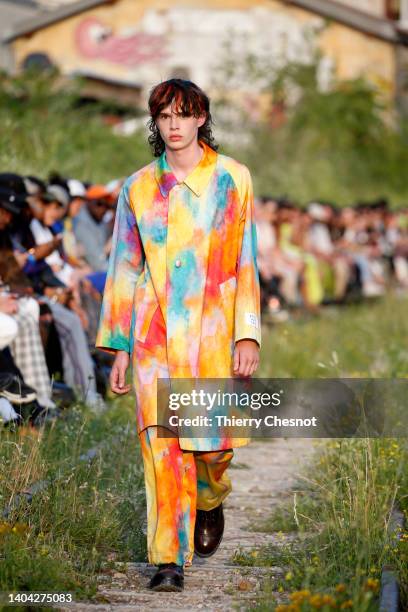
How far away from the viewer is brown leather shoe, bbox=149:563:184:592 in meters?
6.11

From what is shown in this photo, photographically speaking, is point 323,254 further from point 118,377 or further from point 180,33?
point 180,33

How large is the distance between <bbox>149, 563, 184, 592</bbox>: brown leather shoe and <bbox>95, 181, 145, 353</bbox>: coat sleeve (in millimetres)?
958

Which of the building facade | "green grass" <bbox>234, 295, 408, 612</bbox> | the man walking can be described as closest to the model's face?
the man walking

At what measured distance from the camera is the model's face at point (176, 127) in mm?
6117

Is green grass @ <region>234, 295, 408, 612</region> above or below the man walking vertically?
below

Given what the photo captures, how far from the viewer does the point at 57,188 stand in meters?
13.0

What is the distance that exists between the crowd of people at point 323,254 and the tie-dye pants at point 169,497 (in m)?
11.5

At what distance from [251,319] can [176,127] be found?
88 centimetres

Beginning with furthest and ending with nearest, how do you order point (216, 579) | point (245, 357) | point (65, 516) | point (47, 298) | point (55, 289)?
point (55, 289) → point (47, 298) → point (65, 516) → point (216, 579) → point (245, 357)

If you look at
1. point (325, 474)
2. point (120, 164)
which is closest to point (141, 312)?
point (325, 474)

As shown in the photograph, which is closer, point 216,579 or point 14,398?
point 216,579

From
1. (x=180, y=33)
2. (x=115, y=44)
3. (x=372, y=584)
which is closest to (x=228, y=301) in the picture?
(x=372, y=584)

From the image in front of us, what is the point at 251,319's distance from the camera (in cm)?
609

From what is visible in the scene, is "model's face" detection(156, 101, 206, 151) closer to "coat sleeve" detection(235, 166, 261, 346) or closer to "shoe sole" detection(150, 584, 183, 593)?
"coat sleeve" detection(235, 166, 261, 346)
